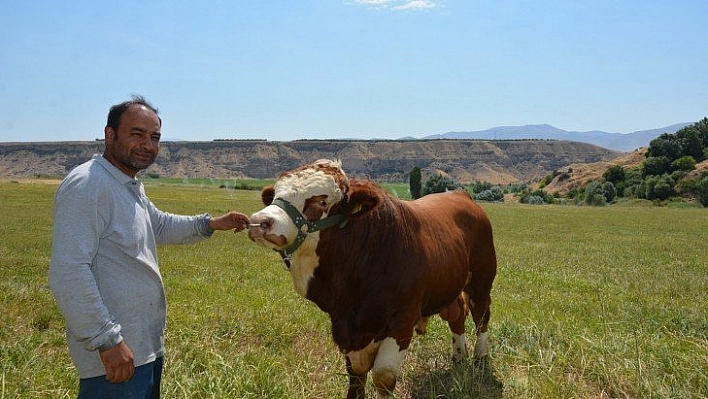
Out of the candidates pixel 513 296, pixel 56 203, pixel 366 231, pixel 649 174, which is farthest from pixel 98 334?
pixel 649 174

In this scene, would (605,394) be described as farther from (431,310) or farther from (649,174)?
(649,174)

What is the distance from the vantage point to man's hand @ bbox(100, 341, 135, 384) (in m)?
2.92

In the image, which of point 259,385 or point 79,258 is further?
point 259,385

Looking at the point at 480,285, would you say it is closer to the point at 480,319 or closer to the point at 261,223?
the point at 480,319

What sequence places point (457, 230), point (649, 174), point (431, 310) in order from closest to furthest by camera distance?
1. point (431, 310)
2. point (457, 230)
3. point (649, 174)

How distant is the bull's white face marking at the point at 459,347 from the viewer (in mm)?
6333

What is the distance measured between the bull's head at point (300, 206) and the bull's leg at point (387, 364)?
1101mm

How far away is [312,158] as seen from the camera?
185 meters

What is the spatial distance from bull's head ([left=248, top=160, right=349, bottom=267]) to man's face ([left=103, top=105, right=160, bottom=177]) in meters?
0.80

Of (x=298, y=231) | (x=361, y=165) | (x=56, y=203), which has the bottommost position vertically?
(x=361, y=165)

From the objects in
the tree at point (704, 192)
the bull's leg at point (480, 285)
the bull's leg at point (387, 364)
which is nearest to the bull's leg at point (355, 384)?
the bull's leg at point (387, 364)

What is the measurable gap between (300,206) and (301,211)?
39mm

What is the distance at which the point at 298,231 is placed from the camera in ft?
13.0

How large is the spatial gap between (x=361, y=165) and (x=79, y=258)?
579 feet
